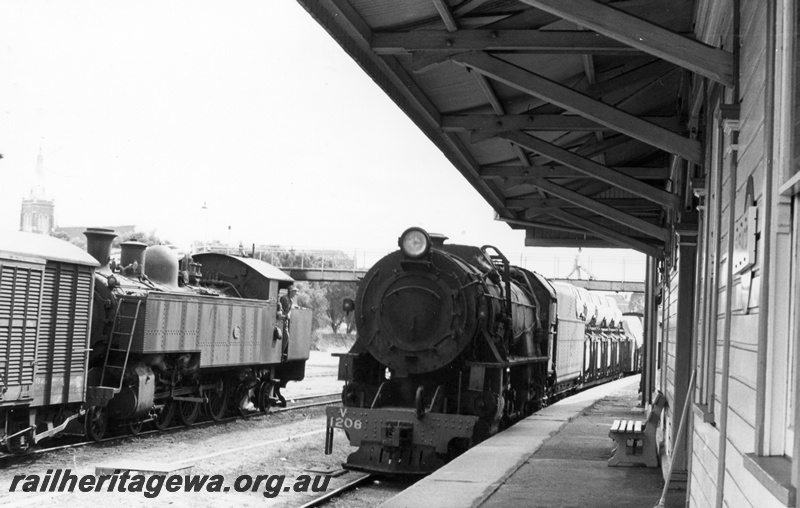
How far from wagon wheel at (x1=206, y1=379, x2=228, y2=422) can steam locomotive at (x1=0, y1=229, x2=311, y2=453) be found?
0.08 feet

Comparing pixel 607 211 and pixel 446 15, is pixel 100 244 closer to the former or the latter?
pixel 607 211

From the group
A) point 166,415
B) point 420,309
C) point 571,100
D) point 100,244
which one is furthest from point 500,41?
point 166,415

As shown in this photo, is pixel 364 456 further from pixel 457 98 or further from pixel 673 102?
pixel 673 102

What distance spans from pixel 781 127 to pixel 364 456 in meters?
8.87

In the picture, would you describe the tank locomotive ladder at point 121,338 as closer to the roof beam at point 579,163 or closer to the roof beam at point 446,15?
the roof beam at point 579,163

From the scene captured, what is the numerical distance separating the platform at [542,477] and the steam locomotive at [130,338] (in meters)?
5.86

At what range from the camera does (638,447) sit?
9227mm

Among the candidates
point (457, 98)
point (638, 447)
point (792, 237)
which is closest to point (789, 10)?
point (792, 237)

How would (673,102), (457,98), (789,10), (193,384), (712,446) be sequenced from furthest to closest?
(193,384)
(673,102)
(457,98)
(712,446)
(789,10)

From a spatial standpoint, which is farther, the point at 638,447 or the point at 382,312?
the point at 382,312

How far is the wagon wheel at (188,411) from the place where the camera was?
16.0 m

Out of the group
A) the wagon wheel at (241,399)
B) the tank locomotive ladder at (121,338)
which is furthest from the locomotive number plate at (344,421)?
the wagon wheel at (241,399)

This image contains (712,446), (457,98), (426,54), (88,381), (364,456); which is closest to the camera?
(712,446)

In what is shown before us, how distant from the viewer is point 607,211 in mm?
10391
